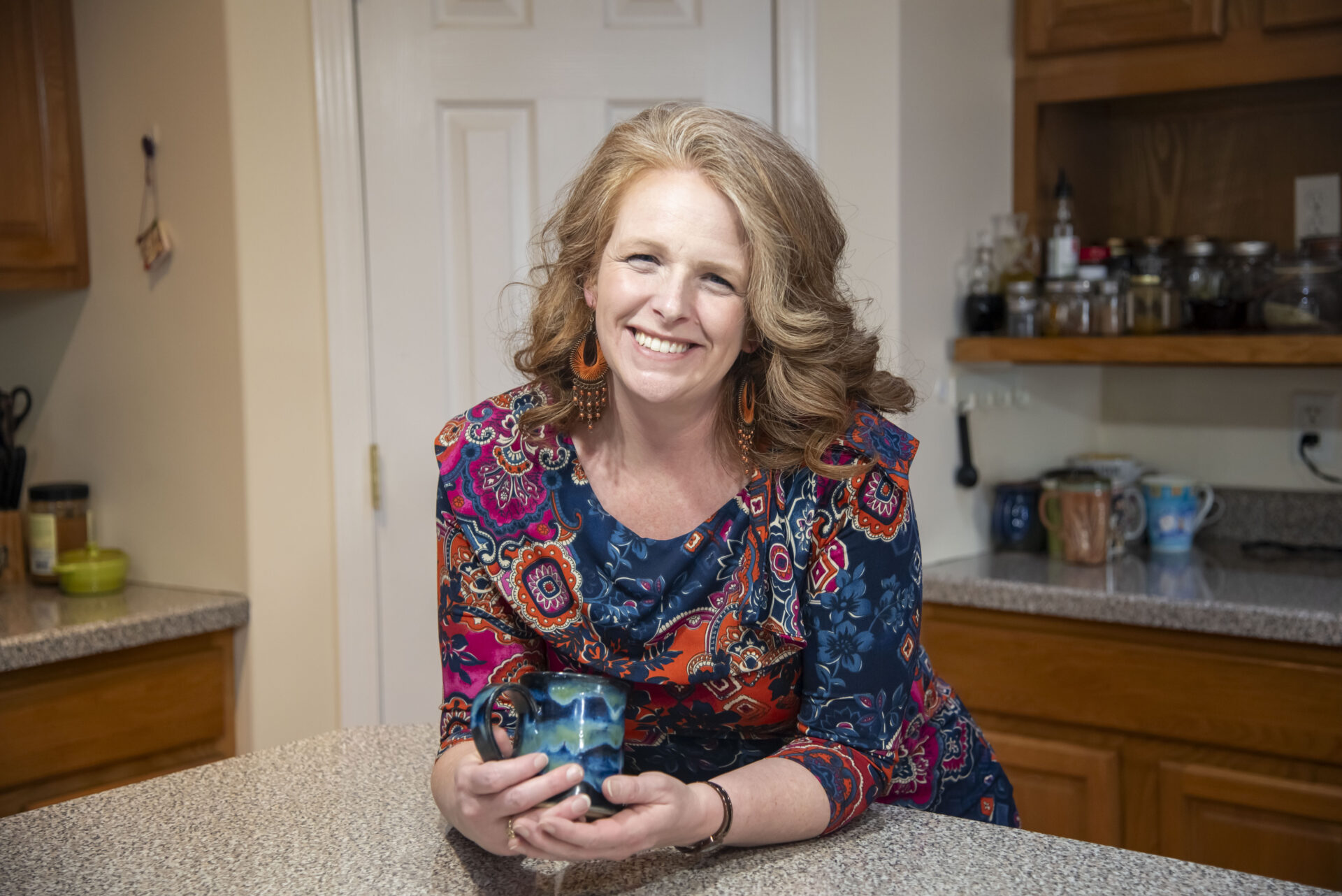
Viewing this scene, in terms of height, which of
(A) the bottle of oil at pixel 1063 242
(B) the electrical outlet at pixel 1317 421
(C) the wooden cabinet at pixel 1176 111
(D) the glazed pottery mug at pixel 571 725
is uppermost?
(C) the wooden cabinet at pixel 1176 111

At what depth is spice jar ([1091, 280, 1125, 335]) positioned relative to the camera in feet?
7.77

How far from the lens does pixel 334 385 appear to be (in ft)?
7.20

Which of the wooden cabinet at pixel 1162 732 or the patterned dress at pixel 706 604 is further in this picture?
the wooden cabinet at pixel 1162 732

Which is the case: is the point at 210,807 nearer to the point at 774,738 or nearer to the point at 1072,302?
the point at 774,738

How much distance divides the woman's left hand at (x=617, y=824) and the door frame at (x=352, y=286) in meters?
1.42

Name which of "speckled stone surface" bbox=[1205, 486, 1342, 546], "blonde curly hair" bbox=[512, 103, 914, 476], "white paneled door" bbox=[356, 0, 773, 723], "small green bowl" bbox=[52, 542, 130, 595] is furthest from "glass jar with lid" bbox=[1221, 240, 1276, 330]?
"small green bowl" bbox=[52, 542, 130, 595]

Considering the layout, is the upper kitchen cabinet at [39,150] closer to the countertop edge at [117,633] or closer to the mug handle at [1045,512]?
the countertop edge at [117,633]

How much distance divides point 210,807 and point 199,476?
1323mm

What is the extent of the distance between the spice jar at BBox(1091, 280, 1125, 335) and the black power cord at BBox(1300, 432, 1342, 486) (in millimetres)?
534

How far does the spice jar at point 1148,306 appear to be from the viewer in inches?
92.8

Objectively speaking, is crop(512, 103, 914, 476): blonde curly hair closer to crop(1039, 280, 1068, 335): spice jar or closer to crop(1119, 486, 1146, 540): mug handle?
crop(1039, 280, 1068, 335): spice jar

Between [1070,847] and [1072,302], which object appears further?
[1072,302]

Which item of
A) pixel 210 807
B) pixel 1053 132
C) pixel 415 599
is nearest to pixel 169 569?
pixel 415 599

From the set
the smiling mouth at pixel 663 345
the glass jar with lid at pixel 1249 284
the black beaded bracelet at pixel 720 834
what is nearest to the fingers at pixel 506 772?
the black beaded bracelet at pixel 720 834
